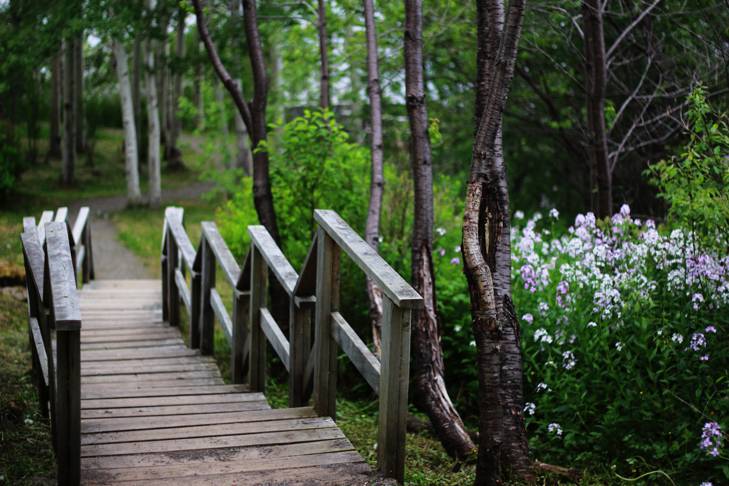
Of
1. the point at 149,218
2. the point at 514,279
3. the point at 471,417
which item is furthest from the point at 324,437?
the point at 149,218

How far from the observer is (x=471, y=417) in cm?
659

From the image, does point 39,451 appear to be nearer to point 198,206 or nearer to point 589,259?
point 589,259

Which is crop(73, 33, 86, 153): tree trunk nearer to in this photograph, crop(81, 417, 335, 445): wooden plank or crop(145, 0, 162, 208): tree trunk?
crop(145, 0, 162, 208): tree trunk

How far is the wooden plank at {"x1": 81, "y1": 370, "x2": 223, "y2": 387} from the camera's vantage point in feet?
19.0

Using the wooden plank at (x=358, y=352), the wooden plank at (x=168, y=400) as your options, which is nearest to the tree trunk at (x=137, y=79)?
the wooden plank at (x=168, y=400)

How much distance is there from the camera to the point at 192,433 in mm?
4254

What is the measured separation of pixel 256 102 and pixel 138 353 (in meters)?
2.29

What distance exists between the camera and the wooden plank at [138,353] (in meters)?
6.52

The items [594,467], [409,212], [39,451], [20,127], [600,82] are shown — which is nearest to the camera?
[39,451]

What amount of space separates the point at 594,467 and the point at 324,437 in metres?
1.80

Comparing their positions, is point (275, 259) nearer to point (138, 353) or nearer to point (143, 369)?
point (143, 369)

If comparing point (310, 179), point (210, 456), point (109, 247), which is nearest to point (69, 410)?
point (210, 456)

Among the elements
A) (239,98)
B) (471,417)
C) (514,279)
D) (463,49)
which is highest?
(463,49)

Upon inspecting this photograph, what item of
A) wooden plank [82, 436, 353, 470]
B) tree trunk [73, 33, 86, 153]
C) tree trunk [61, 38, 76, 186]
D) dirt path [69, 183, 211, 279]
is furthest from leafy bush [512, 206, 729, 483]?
tree trunk [61, 38, 76, 186]
